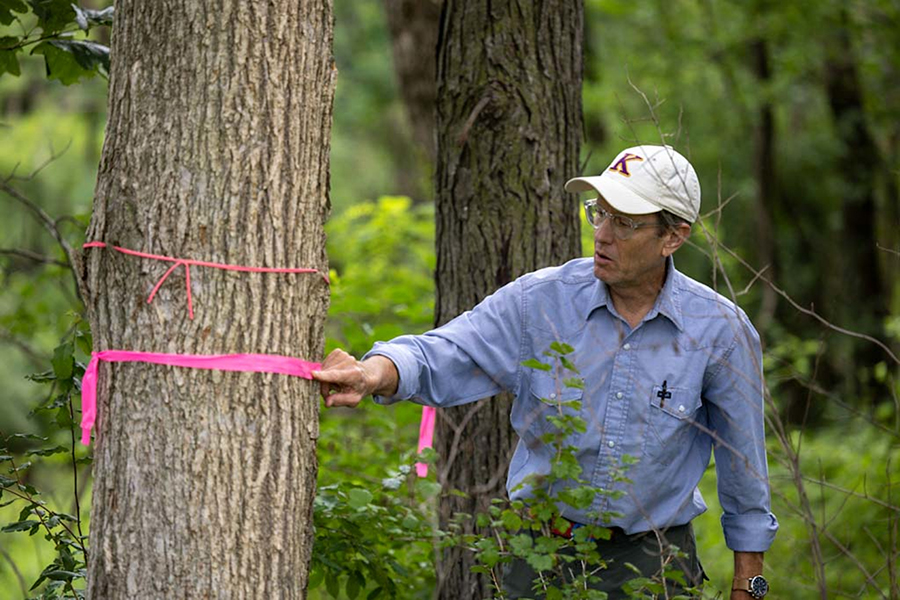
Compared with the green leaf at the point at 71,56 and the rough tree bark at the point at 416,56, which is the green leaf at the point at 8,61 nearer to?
the green leaf at the point at 71,56

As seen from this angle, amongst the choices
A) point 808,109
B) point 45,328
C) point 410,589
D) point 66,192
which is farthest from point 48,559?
point 808,109

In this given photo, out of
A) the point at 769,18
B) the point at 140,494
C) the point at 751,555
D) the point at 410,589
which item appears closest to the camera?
the point at 140,494

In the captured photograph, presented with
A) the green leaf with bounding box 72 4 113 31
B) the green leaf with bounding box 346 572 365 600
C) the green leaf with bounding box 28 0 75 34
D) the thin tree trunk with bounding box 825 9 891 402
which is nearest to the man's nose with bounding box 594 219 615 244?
the green leaf with bounding box 346 572 365 600

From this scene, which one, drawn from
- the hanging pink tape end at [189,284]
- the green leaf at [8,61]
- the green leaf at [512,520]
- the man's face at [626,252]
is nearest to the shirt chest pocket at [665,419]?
the man's face at [626,252]

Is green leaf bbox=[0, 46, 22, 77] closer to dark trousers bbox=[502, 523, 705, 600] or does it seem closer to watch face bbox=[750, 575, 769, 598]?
dark trousers bbox=[502, 523, 705, 600]

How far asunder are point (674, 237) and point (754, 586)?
1156mm

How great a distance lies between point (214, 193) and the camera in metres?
2.75

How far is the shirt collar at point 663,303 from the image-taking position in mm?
3336

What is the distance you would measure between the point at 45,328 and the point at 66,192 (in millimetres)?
10103

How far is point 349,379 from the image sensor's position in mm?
2961

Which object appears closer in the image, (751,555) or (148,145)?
(148,145)

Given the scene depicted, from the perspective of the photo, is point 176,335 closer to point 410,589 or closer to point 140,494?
point 140,494

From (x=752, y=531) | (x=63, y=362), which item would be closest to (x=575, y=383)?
(x=752, y=531)

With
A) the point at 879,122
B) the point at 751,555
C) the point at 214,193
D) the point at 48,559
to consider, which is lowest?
the point at 48,559
